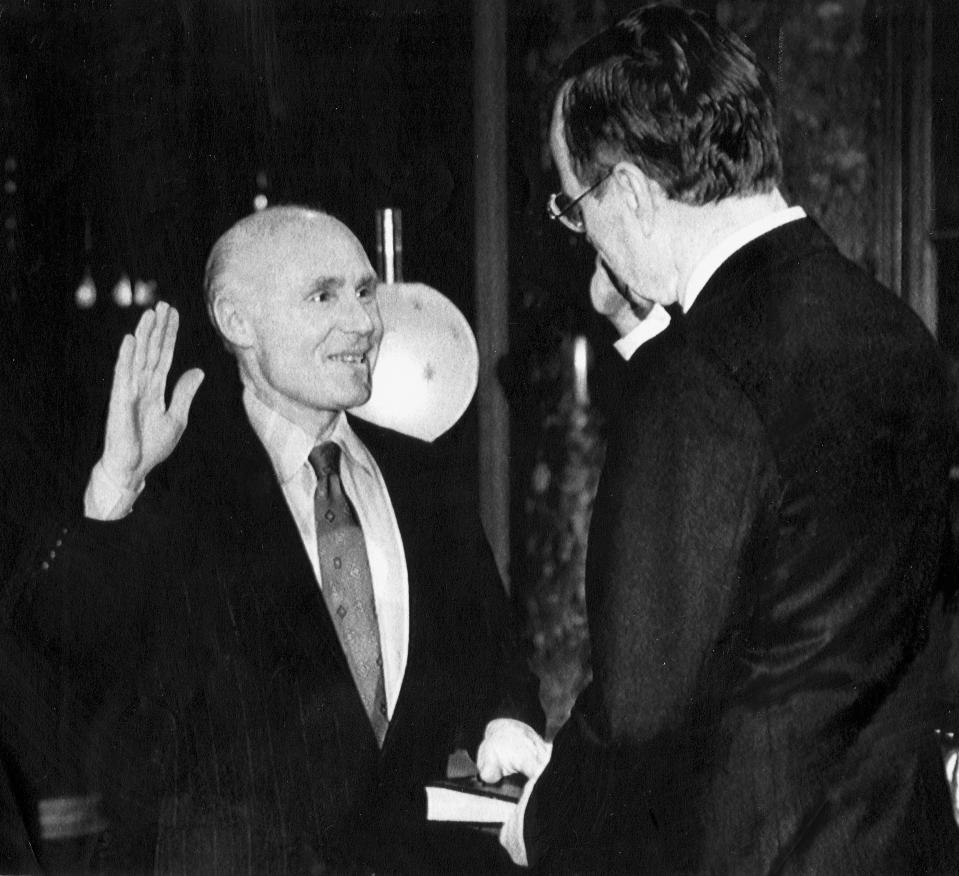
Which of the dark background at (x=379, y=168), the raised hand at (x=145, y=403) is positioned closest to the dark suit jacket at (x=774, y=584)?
the dark background at (x=379, y=168)

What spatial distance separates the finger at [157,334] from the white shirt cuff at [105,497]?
0.20 m

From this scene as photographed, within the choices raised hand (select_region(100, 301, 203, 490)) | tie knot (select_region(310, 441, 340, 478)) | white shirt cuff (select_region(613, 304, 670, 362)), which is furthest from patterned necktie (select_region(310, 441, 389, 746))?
white shirt cuff (select_region(613, 304, 670, 362))

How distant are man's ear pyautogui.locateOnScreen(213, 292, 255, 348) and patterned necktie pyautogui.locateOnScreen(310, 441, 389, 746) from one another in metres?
0.21

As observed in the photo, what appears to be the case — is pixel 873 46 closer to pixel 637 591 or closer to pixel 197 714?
pixel 637 591

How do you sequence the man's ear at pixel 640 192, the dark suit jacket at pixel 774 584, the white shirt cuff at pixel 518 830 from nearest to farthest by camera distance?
the dark suit jacket at pixel 774 584
the man's ear at pixel 640 192
the white shirt cuff at pixel 518 830

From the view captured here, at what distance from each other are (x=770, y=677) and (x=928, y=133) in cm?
87

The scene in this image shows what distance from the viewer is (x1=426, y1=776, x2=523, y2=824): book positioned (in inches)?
73.6

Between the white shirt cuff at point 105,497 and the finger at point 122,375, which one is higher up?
the finger at point 122,375

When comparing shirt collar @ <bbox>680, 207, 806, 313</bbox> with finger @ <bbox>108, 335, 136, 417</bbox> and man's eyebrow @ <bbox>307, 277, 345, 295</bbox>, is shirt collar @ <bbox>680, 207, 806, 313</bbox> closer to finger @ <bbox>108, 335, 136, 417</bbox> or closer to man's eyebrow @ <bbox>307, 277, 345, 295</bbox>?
man's eyebrow @ <bbox>307, 277, 345, 295</bbox>

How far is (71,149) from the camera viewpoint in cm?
202

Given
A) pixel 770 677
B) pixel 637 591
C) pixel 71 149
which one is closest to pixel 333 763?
pixel 637 591

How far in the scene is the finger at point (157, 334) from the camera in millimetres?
1950

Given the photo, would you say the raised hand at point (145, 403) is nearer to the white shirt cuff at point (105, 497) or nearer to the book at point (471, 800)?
the white shirt cuff at point (105, 497)

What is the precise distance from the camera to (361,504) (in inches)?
75.6
